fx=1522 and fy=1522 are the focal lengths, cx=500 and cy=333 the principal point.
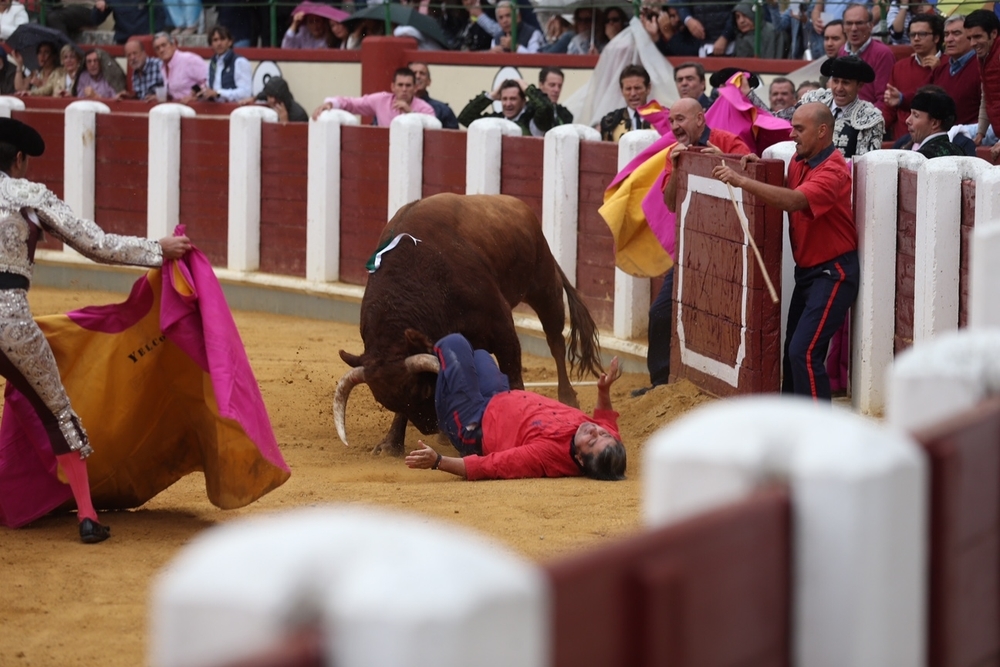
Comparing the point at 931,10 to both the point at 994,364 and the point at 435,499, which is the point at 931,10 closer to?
the point at 435,499

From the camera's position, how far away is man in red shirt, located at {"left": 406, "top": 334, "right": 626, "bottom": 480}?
18.7 ft

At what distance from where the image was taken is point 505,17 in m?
13.1

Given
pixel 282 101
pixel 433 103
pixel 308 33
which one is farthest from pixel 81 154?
pixel 433 103

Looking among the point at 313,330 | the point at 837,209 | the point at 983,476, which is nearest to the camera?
the point at 983,476

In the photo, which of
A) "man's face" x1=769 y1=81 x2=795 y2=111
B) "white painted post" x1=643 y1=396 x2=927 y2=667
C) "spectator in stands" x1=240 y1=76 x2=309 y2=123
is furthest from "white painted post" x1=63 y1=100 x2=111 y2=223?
"white painted post" x1=643 y1=396 x2=927 y2=667

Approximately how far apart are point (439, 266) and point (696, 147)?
1.37 metres

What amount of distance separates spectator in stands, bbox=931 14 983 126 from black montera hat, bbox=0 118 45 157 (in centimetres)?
482

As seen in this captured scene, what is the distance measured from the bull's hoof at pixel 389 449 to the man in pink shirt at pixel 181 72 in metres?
7.34

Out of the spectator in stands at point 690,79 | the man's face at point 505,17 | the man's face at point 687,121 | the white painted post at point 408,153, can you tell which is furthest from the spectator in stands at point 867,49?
the man's face at point 505,17

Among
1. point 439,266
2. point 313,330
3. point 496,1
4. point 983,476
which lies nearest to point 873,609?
point 983,476

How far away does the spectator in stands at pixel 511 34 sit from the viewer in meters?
12.8

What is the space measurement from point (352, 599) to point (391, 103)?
33.0 feet

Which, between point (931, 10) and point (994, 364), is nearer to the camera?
point (994, 364)

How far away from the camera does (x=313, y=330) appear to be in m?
10.7
